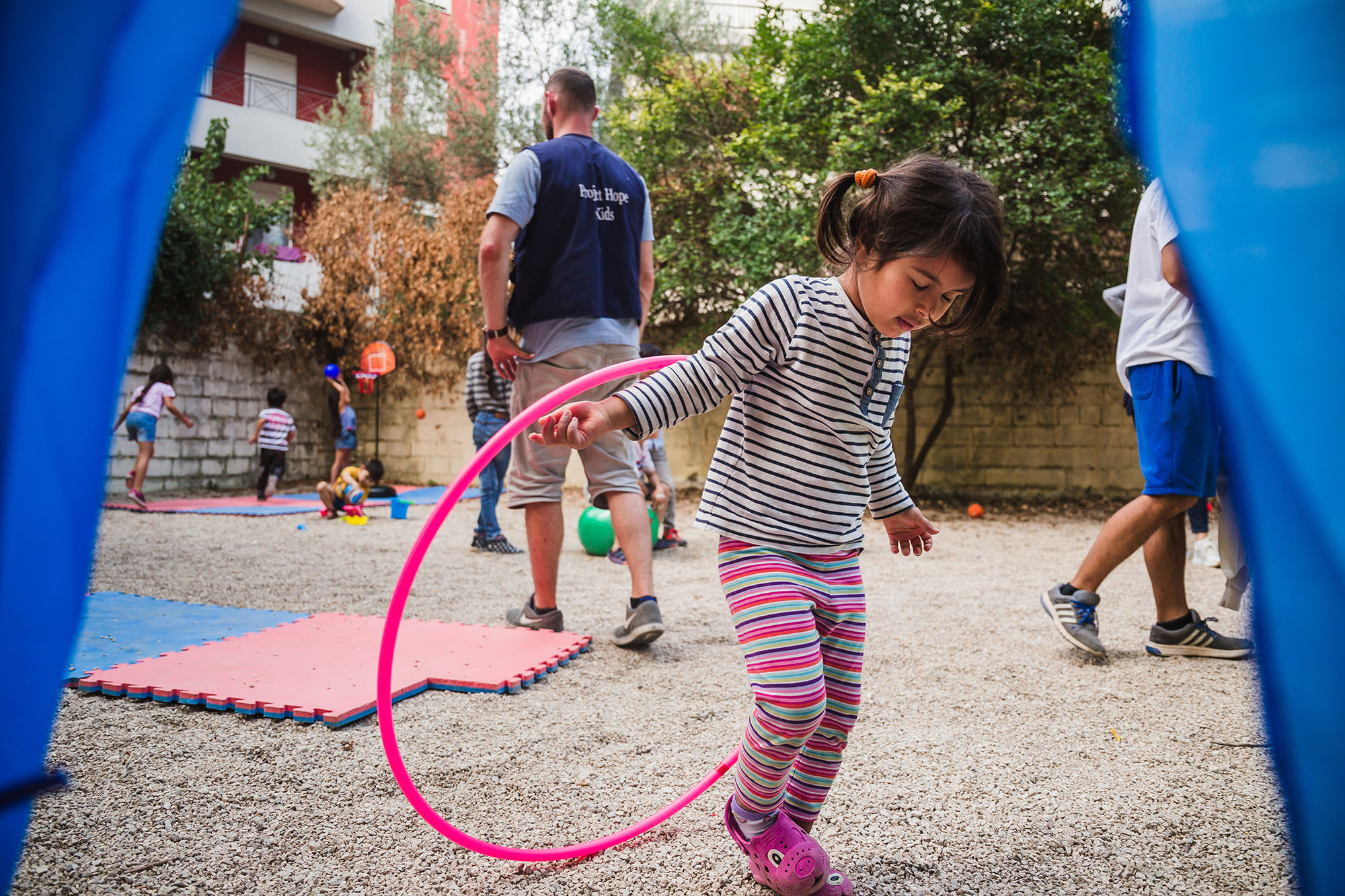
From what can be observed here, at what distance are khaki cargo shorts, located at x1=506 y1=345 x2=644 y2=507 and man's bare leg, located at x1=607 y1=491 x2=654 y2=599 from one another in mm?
39

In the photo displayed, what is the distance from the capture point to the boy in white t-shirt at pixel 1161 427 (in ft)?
8.64

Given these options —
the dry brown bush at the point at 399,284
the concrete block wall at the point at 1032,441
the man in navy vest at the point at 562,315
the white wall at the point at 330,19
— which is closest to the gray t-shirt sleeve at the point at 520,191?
the man in navy vest at the point at 562,315

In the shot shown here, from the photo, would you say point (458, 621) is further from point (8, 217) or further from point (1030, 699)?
point (8, 217)

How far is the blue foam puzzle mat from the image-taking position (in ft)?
→ 8.73

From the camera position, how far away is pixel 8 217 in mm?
605

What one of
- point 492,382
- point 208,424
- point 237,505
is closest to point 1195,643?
point 492,382

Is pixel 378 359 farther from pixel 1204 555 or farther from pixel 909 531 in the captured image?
pixel 909 531

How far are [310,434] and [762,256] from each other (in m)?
8.47

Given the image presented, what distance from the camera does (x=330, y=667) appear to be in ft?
8.55

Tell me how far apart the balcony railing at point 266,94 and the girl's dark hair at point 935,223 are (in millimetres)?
16895

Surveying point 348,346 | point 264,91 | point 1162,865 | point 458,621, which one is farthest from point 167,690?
point 264,91

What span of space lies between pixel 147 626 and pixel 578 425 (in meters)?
2.62

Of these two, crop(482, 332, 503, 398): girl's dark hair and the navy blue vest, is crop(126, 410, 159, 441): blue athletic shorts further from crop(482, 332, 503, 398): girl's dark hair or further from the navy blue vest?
the navy blue vest

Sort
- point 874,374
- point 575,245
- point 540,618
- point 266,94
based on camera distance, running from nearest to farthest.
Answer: point 874,374 → point 575,245 → point 540,618 → point 266,94
